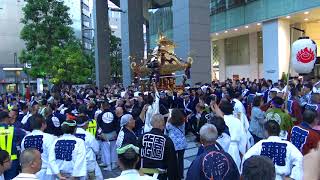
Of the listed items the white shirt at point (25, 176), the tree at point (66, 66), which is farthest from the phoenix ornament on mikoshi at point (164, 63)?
the tree at point (66, 66)

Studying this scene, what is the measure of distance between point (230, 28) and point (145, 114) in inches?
1011

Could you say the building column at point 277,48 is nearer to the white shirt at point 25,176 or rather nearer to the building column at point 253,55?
the building column at point 253,55

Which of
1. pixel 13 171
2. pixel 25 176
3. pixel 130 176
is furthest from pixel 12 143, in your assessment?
pixel 130 176

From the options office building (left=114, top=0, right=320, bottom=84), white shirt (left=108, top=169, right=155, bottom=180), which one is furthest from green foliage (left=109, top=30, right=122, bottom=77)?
white shirt (left=108, top=169, right=155, bottom=180)

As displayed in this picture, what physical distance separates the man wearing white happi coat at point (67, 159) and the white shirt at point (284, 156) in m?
2.61

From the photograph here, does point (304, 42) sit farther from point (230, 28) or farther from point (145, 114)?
point (230, 28)

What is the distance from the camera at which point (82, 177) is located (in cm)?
684

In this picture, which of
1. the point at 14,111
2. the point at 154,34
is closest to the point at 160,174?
the point at 14,111

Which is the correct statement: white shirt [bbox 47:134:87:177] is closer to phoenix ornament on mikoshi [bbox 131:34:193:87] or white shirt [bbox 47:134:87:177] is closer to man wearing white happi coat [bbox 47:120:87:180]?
man wearing white happi coat [bbox 47:120:87:180]

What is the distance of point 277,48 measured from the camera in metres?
28.8

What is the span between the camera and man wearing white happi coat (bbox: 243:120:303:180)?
5434 millimetres

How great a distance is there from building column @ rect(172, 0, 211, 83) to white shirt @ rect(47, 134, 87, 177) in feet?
52.6

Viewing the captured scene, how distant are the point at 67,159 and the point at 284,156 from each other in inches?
125

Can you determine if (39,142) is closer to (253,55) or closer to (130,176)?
(130,176)
